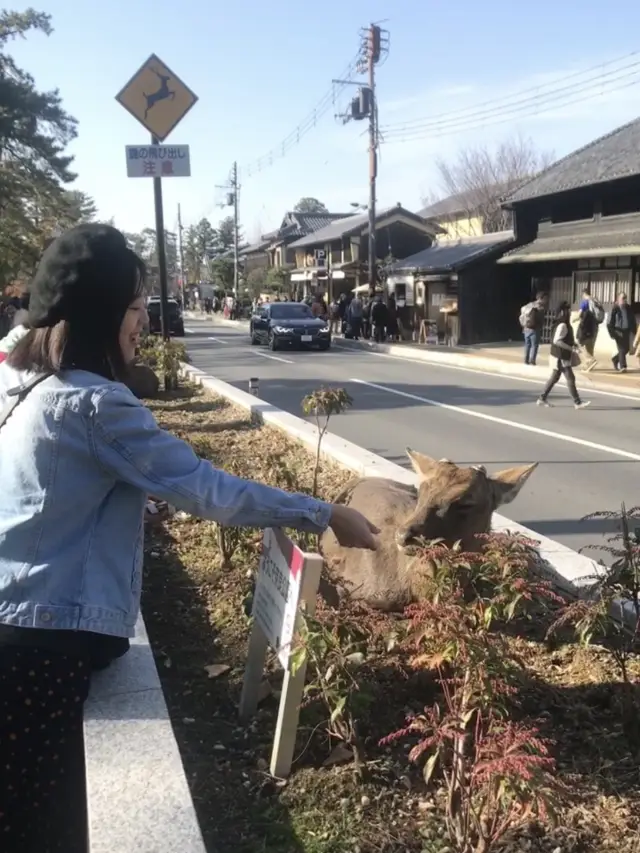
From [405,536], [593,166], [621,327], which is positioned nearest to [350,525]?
[405,536]

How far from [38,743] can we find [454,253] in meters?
29.7

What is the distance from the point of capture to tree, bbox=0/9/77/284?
21938 mm

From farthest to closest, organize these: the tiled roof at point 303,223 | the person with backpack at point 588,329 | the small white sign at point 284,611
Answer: the tiled roof at point 303,223
the person with backpack at point 588,329
the small white sign at point 284,611

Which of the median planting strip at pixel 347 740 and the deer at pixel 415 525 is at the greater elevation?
the deer at pixel 415 525

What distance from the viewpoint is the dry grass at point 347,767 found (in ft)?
8.13

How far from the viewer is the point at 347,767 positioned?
2803 mm

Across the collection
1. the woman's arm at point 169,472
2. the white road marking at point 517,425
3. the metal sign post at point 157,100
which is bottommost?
the white road marking at point 517,425

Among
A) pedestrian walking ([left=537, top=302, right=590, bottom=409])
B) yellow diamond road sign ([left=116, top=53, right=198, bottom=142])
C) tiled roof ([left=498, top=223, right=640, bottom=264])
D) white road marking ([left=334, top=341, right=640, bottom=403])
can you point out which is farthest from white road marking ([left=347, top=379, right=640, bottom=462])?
tiled roof ([left=498, top=223, right=640, bottom=264])

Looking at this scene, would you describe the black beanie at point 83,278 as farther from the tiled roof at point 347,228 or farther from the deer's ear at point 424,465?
the tiled roof at point 347,228

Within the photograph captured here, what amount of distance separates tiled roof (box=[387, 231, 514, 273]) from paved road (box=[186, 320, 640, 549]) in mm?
8266

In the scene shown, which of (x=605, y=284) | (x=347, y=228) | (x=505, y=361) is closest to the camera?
(x=505, y=361)

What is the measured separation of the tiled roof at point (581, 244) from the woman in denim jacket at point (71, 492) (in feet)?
62.3

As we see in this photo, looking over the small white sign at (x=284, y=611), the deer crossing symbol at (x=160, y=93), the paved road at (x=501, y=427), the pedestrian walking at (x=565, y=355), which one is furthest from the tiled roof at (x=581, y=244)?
the small white sign at (x=284, y=611)

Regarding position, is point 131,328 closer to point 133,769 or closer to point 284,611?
point 284,611
